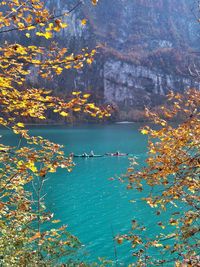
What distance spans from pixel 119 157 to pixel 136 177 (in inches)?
1888

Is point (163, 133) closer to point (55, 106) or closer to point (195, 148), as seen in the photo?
point (195, 148)

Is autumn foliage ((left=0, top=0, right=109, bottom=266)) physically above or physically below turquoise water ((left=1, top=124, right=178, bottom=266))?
above

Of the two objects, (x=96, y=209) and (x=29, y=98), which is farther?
(x=96, y=209)

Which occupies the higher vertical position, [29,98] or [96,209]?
[29,98]

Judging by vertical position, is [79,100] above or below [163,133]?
above

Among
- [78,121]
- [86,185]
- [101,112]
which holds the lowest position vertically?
[78,121]

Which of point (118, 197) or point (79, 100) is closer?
point (79, 100)

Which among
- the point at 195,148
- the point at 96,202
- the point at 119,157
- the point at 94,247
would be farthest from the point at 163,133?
the point at 119,157

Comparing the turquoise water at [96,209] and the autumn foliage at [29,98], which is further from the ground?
the autumn foliage at [29,98]

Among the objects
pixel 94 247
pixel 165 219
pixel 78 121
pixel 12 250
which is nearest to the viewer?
pixel 12 250

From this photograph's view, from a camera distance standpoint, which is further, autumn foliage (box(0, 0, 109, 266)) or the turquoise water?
the turquoise water

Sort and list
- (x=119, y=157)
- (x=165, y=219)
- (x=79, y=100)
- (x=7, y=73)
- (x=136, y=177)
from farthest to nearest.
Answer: (x=119, y=157), (x=165, y=219), (x=136, y=177), (x=7, y=73), (x=79, y=100)

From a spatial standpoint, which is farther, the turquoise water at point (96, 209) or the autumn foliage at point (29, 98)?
the turquoise water at point (96, 209)

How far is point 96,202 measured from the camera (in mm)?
29125
